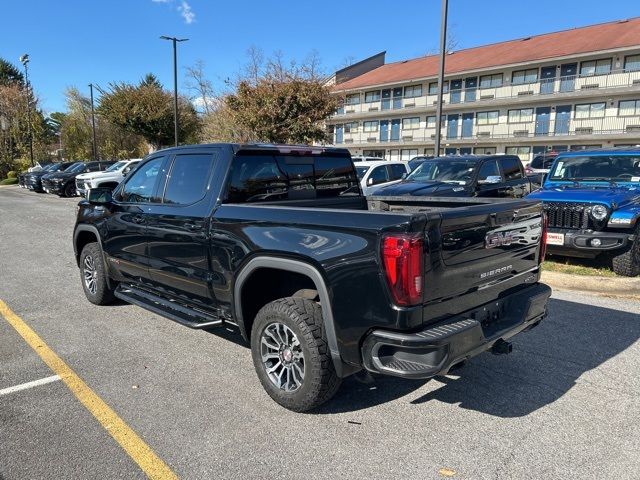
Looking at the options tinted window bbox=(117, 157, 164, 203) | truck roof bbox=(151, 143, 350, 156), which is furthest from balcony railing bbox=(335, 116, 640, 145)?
tinted window bbox=(117, 157, 164, 203)

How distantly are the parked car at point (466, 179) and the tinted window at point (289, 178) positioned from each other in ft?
16.3

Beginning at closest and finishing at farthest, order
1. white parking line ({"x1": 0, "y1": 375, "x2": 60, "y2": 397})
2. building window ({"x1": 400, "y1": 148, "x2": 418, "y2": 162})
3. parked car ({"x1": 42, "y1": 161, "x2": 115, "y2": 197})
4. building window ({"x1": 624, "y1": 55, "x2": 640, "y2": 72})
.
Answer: white parking line ({"x1": 0, "y1": 375, "x2": 60, "y2": 397}), parked car ({"x1": 42, "y1": 161, "x2": 115, "y2": 197}), building window ({"x1": 624, "y1": 55, "x2": 640, "y2": 72}), building window ({"x1": 400, "y1": 148, "x2": 418, "y2": 162})

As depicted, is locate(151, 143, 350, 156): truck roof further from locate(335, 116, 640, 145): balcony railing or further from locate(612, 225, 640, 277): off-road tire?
locate(335, 116, 640, 145): balcony railing

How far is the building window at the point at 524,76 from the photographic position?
34469 mm

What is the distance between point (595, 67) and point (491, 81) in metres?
6.86

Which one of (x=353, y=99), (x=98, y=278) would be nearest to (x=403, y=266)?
(x=98, y=278)

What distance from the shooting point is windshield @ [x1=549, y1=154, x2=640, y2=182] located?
307 inches

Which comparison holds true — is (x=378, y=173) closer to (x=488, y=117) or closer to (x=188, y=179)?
(x=188, y=179)

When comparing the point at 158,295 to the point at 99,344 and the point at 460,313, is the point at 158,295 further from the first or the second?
the point at 460,313

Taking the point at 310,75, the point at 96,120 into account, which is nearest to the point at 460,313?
the point at 310,75

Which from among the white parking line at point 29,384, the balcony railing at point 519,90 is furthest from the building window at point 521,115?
the white parking line at point 29,384

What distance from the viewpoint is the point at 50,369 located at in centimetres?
401

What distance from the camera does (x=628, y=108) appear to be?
3081 cm

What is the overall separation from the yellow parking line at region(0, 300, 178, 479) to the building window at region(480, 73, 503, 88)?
37.2m
